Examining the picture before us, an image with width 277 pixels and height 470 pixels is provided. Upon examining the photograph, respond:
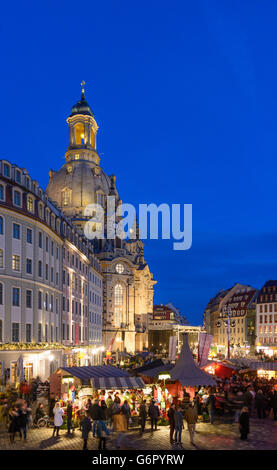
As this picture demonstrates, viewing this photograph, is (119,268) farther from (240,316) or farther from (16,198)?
(16,198)

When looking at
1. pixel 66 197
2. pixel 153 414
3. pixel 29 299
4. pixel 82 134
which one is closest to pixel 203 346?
pixel 153 414

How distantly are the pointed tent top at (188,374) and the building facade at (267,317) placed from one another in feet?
291

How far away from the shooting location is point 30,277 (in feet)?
158

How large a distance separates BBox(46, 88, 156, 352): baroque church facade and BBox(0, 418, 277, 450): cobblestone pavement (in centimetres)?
10144

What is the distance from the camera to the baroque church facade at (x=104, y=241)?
13375 centimetres

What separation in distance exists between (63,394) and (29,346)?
1630 cm

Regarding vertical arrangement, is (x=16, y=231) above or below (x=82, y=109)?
below

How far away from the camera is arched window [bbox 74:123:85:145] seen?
496 feet

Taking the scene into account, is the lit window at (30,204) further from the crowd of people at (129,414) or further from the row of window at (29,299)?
the crowd of people at (129,414)

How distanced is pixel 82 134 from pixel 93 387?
128 metres

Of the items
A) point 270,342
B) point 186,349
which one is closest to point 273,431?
point 186,349

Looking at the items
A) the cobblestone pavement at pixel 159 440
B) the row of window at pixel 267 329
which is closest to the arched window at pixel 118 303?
the row of window at pixel 267 329

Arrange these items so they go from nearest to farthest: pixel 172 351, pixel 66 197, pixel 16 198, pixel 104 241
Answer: pixel 16 198
pixel 172 351
pixel 104 241
pixel 66 197
